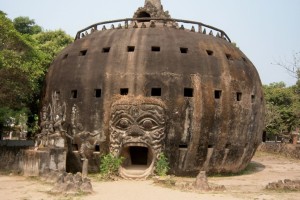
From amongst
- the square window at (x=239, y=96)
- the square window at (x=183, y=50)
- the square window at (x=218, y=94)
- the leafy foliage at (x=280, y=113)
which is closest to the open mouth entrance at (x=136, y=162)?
the square window at (x=218, y=94)

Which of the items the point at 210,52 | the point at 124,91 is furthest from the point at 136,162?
the point at 210,52

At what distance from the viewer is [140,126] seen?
64.4 ft

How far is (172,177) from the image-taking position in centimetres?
1953

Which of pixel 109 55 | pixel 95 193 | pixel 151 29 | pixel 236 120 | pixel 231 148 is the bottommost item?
pixel 95 193

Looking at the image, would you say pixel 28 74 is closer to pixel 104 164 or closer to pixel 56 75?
pixel 56 75

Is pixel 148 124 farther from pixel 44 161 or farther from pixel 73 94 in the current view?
pixel 44 161

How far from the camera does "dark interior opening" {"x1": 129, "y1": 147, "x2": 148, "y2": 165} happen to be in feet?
71.8

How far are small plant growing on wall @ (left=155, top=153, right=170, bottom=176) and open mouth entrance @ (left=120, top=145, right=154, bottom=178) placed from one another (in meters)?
0.31

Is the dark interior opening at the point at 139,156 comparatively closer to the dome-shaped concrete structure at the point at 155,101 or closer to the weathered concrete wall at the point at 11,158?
the dome-shaped concrete structure at the point at 155,101

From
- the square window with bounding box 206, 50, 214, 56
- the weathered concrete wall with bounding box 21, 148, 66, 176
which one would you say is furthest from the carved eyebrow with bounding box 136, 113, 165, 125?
the square window with bounding box 206, 50, 214, 56

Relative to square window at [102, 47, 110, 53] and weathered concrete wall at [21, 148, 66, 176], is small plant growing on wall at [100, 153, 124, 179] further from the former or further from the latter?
square window at [102, 47, 110, 53]

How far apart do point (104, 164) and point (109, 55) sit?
19.4 ft

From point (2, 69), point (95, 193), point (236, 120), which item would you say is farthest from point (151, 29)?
point (95, 193)

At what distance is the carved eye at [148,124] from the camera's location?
19.6m
